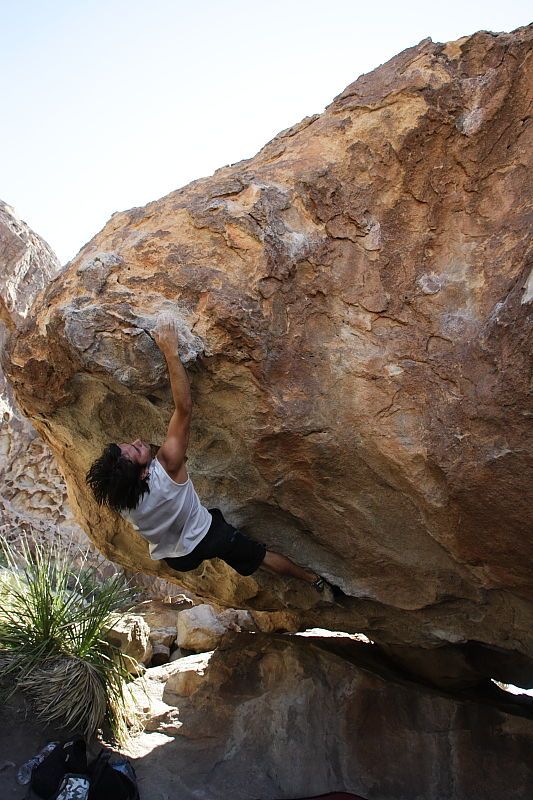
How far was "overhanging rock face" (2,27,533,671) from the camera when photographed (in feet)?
9.80

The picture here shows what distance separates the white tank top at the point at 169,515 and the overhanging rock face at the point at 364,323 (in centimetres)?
28

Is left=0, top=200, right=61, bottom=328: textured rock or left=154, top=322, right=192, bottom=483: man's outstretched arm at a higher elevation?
left=0, top=200, right=61, bottom=328: textured rock

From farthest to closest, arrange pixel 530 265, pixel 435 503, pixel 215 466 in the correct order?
pixel 215 466
pixel 435 503
pixel 530 265

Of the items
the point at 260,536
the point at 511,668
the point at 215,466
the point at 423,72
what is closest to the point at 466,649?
the point at 511,668

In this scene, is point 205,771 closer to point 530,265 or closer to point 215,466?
point 215,466

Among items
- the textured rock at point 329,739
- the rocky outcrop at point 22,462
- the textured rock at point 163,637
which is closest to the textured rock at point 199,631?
the textured rock at point 163,637

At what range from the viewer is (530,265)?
2791 millimetres

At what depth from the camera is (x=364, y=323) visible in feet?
10.4

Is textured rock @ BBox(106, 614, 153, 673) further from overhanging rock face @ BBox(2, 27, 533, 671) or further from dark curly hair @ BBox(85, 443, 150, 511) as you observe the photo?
overhanging rock face @ BBox(2, 27, 533, 671)


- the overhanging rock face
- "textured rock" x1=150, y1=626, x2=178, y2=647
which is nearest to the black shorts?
the overhanging rock face

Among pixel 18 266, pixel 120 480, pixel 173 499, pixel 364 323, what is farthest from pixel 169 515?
pixel 18 266

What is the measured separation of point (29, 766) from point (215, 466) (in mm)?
2014

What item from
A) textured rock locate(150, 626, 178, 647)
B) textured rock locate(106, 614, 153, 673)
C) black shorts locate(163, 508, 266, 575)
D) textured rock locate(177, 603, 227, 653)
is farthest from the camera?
textured rock locate(150, 626, 178, 647)

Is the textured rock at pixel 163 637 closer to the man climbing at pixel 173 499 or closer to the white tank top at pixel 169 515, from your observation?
the man climbing at pixel 173 499
